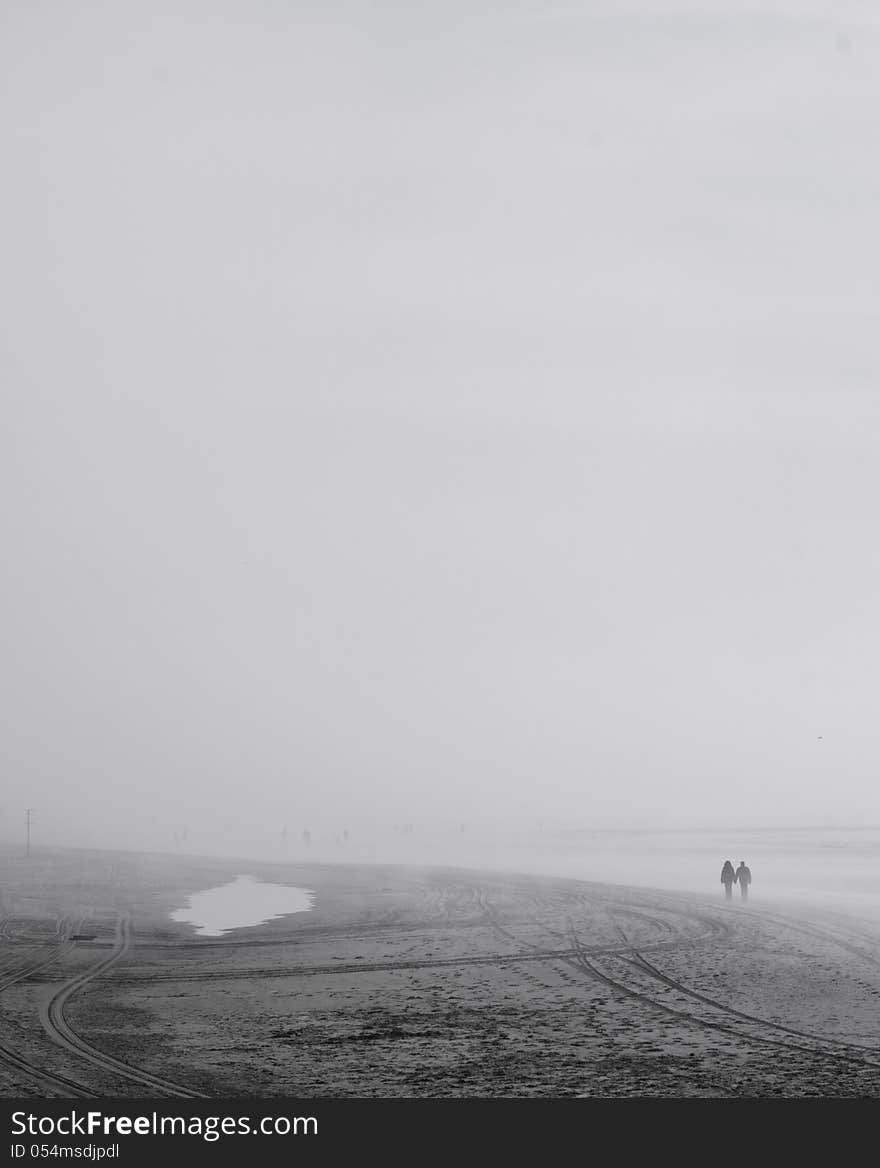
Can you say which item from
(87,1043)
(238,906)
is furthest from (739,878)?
(87,1043)

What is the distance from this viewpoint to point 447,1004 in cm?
2125

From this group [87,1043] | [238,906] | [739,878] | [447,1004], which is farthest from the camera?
[739,878]

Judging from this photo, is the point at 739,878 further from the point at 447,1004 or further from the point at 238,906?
the point at 447,1004

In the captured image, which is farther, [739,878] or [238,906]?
[739,878]

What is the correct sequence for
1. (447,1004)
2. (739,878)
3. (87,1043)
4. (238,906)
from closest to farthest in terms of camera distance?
(87,1043), (447,1004), (238,906), (739,878)

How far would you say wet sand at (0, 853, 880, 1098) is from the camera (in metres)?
15.1

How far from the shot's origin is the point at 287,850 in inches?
4259

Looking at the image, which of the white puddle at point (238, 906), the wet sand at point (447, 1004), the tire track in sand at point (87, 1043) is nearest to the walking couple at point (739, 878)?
the wet sand at point (447, 1004)

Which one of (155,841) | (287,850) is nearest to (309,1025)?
(287,850)

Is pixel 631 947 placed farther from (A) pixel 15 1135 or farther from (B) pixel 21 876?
(B) pixel 21 876

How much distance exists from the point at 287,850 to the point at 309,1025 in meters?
91.7

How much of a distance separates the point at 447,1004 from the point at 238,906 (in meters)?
27.1

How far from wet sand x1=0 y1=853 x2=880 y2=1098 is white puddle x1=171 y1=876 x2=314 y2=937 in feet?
4.36

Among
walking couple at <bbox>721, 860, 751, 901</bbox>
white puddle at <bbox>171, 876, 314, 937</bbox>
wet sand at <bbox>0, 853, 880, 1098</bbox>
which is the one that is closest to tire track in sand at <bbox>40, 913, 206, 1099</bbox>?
wet sand at <bbox>0, 853, 880, 1098</bbox>
